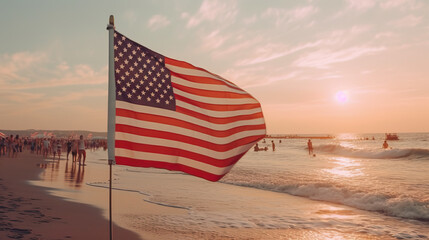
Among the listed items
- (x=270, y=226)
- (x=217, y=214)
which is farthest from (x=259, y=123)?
(x=217, y=214)

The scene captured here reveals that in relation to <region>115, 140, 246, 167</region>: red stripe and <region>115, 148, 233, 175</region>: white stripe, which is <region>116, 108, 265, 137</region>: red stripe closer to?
<region>115, 140, 246, 167</region>: red stripe

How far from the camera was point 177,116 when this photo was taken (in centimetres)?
580

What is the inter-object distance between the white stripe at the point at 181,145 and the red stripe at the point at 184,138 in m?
0.05

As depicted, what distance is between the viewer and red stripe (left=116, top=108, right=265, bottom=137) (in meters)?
5.39

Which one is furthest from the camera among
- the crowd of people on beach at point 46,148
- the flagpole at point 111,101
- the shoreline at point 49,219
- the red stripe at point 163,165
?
the crowd of people on beach at point 46,148

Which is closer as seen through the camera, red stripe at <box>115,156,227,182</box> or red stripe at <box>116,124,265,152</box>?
red stripe at <box>115,156,227,182</box>

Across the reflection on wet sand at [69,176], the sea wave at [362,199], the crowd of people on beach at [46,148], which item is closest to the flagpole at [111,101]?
the sea wave at [362,199]

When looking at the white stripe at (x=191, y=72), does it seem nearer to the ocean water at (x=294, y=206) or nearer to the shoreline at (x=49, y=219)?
the shoreline at (x=49, y=219)

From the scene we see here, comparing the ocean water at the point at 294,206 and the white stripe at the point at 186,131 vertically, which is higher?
the white stripe at the point at 186,131

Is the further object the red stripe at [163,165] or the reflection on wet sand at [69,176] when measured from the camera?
the reflection on wet sand at [69,176]

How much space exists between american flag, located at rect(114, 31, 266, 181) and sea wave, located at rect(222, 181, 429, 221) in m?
9.01

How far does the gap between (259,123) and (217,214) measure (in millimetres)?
5323

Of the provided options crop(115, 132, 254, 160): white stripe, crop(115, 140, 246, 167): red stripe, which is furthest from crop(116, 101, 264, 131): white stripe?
crop(115, 140, 246, 167): red stripe

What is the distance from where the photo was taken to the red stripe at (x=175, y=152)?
17.5 feet
